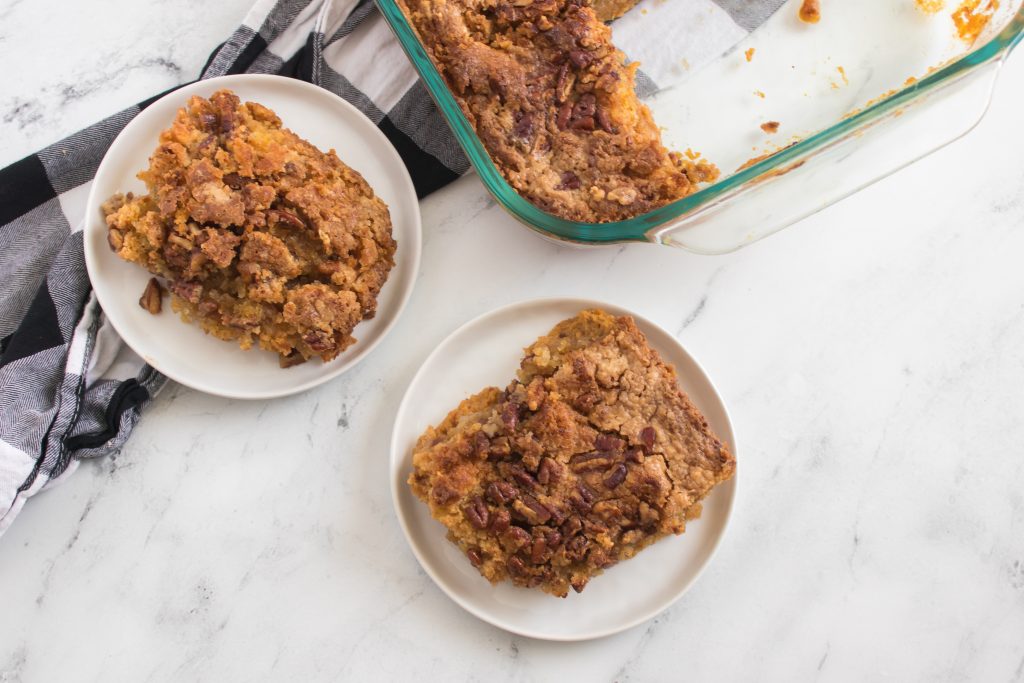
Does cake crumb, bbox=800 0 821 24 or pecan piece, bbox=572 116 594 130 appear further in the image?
cake crumb, bbox=800 0 821 24

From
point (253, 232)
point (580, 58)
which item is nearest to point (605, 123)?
point (580, 58)

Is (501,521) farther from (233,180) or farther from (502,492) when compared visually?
(233,180)

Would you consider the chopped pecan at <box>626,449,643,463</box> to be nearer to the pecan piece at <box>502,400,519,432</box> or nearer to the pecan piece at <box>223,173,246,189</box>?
the pecan piece at <box>502,400,519,432</box>

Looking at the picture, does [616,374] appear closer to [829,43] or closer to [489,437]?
[489,437]

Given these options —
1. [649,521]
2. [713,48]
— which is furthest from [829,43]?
[649,521]

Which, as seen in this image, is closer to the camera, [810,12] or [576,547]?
[576,547]

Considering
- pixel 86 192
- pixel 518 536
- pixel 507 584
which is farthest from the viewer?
pixel 86 192

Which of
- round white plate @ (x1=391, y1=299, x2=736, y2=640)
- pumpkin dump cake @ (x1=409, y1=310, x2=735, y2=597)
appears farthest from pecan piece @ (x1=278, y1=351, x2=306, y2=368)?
pumpkin dump cake @ (x1=409, y1=310, x2=735, y2=597)
